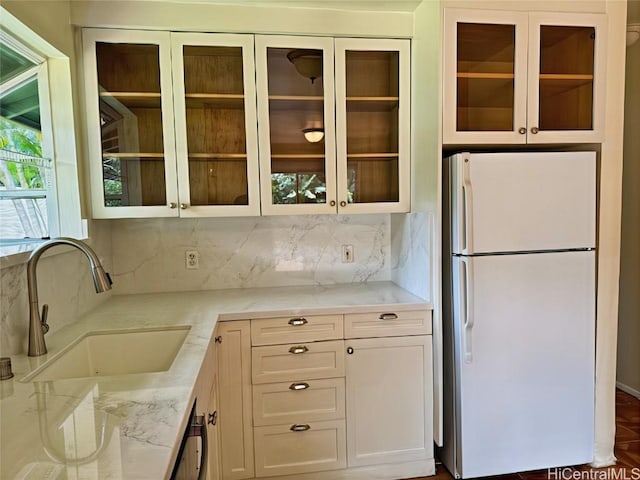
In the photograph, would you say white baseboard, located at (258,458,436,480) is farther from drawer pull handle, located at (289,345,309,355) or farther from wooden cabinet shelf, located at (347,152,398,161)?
wooden cabinet shelf, located at (347,152,398,161)

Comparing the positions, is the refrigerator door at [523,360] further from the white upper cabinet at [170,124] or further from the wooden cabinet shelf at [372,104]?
the white upper cabinet at [170,124]

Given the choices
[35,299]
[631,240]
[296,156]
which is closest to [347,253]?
[296,156]

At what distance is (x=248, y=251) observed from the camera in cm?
248

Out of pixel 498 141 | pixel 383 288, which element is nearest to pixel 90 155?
pixel 383 288

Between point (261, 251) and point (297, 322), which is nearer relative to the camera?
point (297, 322)

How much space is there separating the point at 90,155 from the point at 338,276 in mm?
1505

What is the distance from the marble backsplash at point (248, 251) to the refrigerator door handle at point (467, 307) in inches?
29.4

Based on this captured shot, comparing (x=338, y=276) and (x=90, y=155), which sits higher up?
(x=90, y=155)

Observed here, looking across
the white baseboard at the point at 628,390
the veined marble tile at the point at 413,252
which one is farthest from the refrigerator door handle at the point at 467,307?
the white baseboard at the point at 628,390

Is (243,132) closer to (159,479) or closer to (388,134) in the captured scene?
(388,134)

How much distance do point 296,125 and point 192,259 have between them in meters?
0.99

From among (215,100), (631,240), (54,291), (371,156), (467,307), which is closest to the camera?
(54,291)

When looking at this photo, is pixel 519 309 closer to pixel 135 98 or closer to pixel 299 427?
pixel 299 427

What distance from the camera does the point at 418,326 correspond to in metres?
2.05
